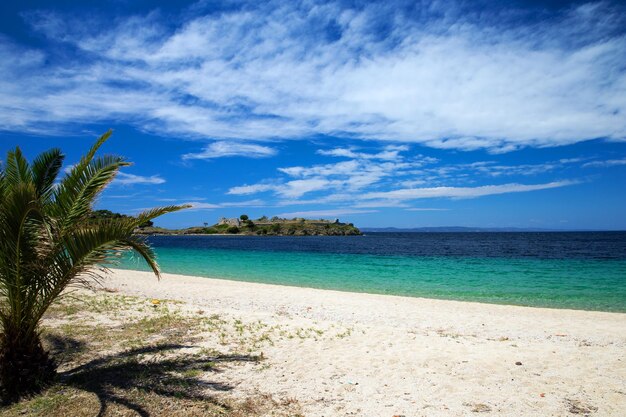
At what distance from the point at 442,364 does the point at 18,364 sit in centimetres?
784

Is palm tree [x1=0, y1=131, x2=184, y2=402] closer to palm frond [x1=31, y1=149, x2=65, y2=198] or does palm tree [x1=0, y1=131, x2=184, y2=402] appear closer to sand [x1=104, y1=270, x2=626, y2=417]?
palm frond [x1=31, y1=149, x2=65, y2=198]

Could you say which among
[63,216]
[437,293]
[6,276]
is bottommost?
[437,293]

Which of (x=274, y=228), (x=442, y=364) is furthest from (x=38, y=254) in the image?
(x=274, y=228)

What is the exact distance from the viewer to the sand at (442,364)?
6086 millimetres

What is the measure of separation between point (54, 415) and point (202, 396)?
2.06 meters

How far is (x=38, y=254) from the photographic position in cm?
589

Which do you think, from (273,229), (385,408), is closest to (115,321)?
(385,408)

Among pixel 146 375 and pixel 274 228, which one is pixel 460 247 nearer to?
pixel 146 375

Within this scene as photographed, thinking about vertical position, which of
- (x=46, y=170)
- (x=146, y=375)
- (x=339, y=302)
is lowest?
(x=339, y=302)

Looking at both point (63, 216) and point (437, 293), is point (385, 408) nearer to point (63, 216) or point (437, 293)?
point (63, 216)

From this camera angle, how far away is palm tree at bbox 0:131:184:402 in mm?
5730

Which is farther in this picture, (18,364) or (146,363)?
(146,363)

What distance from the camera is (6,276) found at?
5.86 m

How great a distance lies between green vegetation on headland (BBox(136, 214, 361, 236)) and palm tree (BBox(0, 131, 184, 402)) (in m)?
137
